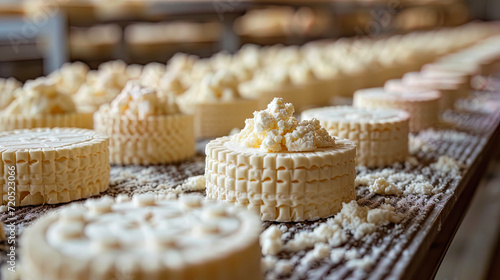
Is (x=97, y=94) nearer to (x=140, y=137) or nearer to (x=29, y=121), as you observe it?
(x=29, y=121)

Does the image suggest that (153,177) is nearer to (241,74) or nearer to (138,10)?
(241,74)

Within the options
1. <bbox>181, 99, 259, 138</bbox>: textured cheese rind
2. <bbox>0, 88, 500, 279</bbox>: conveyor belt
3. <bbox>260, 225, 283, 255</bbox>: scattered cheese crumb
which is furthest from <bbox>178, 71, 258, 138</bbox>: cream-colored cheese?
<bbox>260, 225, 283, 255</bbox>: scattered cheese crumb

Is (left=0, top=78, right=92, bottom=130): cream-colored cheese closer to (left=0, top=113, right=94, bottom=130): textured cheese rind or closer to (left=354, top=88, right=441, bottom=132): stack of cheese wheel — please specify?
(left=0, top=113, right=94, bottom=130): textured cheese rind

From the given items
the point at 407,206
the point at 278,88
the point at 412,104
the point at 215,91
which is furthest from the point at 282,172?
the point at 278,88

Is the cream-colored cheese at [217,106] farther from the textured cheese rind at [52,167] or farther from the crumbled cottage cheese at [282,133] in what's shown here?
the crumbled cottage cheese at [282,133]

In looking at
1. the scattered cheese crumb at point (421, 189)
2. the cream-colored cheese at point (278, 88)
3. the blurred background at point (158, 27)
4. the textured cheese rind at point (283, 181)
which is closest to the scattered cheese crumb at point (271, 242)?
the textured cheese rind at point (283, 181)

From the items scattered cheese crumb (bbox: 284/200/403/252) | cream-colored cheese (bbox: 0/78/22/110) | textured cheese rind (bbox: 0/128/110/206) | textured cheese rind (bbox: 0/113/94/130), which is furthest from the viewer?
cream-colored cheese (bbox: 0/78/22/110)
